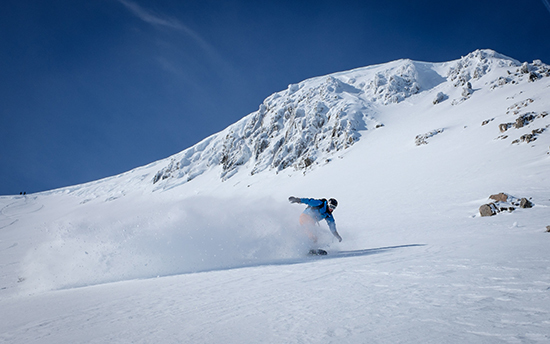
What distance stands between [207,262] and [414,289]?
17.3 ft

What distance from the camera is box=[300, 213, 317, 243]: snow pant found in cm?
755

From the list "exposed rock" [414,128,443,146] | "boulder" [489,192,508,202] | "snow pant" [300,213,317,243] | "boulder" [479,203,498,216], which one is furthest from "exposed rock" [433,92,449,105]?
"snow pant" [300,213,317,243]

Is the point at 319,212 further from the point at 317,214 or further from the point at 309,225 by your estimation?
the point at 309,225

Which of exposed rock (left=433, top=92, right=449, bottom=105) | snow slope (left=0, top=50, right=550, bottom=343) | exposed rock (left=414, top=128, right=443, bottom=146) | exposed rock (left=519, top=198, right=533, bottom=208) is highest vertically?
exposed rock (left=433, top=92, right=449, bottom=105)

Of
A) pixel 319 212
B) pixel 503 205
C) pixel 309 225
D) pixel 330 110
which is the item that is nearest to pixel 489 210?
pixel 503 205

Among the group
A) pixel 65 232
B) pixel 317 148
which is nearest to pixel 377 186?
pixel 65 232

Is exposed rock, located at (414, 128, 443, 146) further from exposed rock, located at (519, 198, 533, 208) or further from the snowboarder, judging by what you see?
the snowboarder

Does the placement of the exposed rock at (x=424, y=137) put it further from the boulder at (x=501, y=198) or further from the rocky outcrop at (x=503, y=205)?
the rocky outcrop at (x=503, y=205)

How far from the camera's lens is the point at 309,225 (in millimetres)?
7730

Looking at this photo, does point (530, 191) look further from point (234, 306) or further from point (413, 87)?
point (413, 87)

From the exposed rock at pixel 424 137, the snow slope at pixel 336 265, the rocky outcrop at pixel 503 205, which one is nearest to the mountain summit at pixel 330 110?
the exposed rock at pixel 424 137

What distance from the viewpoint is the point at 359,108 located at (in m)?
48.6

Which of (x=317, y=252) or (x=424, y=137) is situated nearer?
(x=317, y=252)

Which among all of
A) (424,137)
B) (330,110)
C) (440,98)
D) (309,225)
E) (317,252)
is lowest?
(317,252)
